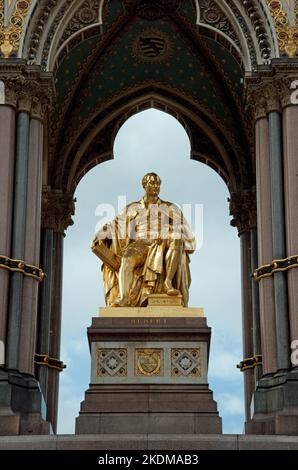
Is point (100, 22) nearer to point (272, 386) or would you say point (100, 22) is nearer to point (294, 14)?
point (294, 14)

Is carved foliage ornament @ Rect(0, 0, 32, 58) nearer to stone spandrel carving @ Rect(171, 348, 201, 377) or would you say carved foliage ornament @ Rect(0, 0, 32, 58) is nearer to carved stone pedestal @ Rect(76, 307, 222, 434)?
carved stone pedestal @ Rect(76, 307, 222, 434)

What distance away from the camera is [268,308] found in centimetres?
2161

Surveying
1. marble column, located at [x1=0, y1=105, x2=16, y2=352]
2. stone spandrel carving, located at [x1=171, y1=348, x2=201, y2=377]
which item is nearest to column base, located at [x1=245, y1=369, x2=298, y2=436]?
stone spandrel carving, located at [x1=171, y1=348, x2=201, y2=377]

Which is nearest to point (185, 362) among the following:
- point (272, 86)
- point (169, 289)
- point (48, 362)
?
point (169, 289)

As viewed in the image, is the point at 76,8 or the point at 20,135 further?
the point at 76,8

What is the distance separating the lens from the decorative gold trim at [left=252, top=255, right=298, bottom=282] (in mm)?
21375

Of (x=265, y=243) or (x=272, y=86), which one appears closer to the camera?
(x=265, y=243)

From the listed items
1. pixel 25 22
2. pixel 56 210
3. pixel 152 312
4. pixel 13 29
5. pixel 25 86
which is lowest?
pixel 152 312

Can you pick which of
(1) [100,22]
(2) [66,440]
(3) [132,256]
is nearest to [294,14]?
(1) [100,22]

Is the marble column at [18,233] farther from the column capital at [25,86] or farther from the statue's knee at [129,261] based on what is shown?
the statue's knee at [129,261]

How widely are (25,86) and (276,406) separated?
7786mm

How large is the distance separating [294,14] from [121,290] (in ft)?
21.2

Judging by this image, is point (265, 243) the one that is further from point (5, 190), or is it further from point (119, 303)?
point (5, 190)

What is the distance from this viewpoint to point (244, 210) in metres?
27.6
